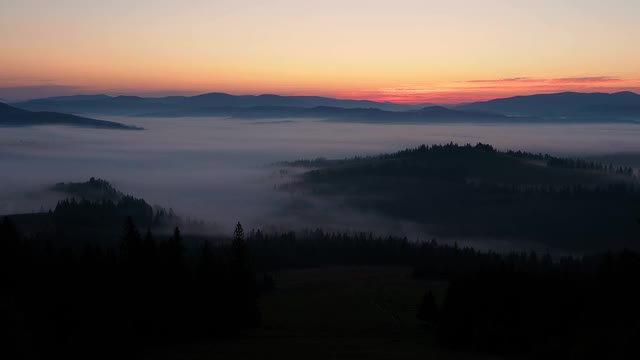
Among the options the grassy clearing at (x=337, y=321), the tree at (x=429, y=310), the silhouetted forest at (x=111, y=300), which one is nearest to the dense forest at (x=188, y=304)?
the silhouetted forest at (x=111, y=300)

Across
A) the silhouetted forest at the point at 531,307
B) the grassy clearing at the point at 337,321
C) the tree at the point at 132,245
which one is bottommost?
the grassy clearing at the point at 337,321

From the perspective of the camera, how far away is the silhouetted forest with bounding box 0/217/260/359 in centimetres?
4322

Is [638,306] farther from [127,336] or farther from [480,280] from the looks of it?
[127,336]

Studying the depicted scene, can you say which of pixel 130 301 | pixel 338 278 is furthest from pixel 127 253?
pixel 338 278

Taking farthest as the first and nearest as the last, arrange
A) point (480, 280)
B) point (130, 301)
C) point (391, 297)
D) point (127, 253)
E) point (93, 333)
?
point (391, 297)
point (480, 280)
point (127, 253)
point (130, 301)
point (93, 333)

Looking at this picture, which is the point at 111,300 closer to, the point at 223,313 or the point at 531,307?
the point at 223,313

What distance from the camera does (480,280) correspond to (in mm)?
62438

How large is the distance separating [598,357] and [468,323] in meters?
23.7

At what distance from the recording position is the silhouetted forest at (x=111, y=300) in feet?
142

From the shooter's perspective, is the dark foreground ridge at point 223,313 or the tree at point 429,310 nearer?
the dark foreground ridge at point 223,313

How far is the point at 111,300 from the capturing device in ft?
165

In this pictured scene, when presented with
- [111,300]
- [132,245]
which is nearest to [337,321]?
[132,245]

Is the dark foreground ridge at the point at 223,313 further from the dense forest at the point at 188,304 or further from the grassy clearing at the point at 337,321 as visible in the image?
the grassy clearing at the point at 337,321

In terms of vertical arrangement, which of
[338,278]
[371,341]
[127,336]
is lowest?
[338,278]
